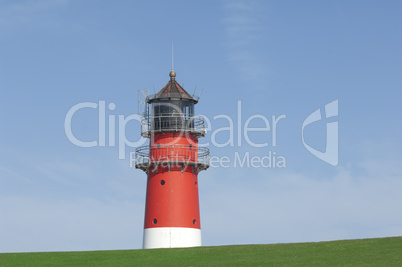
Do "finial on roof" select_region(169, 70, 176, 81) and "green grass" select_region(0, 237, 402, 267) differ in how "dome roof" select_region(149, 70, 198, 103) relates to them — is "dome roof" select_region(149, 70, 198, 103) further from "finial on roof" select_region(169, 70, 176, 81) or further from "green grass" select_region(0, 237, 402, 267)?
"green grass" select_region(0, 237, 402, 267)

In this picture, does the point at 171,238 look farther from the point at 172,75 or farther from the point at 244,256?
the point at 172,75

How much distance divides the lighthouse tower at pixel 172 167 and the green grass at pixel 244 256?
493cm

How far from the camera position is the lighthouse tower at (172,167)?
1793 inches

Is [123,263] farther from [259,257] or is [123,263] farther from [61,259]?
[259,257]

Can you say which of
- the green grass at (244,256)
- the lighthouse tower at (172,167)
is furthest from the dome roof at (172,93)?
the green grass at (244,256)

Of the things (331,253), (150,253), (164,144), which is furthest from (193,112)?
(331,253)

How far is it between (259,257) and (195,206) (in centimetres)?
993

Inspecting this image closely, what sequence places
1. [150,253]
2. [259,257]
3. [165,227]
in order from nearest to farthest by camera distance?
[259,257] → [150,253] → [165,227]

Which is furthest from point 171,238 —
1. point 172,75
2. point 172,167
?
point 172,75

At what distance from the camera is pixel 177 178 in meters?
46.1

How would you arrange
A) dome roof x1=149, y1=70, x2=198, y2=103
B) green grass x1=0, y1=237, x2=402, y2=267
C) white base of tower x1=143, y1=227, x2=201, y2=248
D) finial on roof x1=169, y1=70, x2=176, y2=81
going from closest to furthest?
green grass x1=0, y1=237, x2=402, y2=267 < white base of tower x1=143, y1=227, x2=201, y2=248 < dome roof x1=149, y1=70, x2=198, y2=103 < finial on roof x1=169, y1=70, x2=176, y2=81

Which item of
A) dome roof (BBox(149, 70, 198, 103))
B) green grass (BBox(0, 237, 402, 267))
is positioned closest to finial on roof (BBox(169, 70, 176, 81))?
dome roof (BBox(149, 70, 198, 103))

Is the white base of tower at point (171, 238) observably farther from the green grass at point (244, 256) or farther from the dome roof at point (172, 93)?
the dome roof at point (172, 93)

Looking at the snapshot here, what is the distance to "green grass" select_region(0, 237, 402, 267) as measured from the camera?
35.5m
